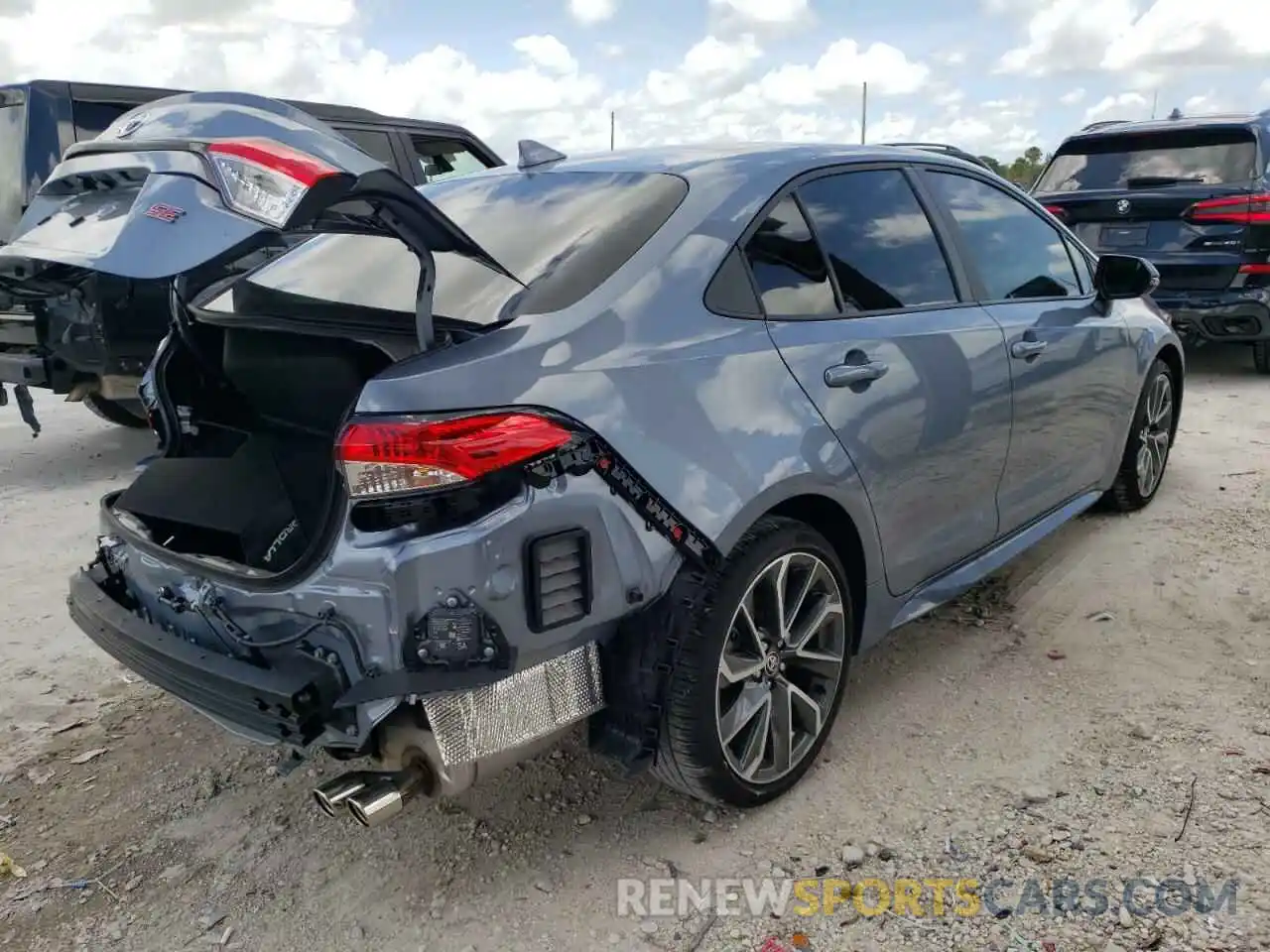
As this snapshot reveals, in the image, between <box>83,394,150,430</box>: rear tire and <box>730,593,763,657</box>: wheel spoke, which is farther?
<box>83,394,150,430</box>: rear tire

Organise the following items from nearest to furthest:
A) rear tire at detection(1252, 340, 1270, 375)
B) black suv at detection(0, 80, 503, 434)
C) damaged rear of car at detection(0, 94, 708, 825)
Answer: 1. damaged rear of car at detection(0, 94, 708, 825)
2. black suv at detection(0, 80, 503, 434)
3. rear tire at detection(1252, 340, 1270, 375)

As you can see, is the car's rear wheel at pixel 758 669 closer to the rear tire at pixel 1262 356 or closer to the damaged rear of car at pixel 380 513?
the damaged rear of car at pixel 380 513

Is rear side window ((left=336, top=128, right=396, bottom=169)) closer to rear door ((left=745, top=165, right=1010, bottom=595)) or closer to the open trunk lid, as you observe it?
rear door ((left=745, top=165, right=1010, bottom=595))

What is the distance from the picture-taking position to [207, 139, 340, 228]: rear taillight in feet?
6.08

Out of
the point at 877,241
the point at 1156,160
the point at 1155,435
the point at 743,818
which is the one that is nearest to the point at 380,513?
the point at 743,818

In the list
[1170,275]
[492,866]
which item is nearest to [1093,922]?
[492,866]

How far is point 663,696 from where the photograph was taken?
2416 mm

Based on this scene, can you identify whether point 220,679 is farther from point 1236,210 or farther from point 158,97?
point 1236,210

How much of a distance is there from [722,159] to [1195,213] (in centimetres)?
571

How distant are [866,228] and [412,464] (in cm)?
166

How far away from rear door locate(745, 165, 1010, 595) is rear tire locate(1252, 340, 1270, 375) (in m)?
5.54

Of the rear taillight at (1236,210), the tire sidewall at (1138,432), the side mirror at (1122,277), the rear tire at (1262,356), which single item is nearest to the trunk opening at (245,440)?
the side mirror at (1122,277)

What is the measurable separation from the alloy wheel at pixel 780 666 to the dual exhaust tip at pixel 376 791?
69cm

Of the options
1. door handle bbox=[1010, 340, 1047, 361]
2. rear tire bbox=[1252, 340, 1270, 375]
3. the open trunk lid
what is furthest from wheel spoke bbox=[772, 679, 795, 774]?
rear tire bbox=[1252, 340, 1270, 375]
